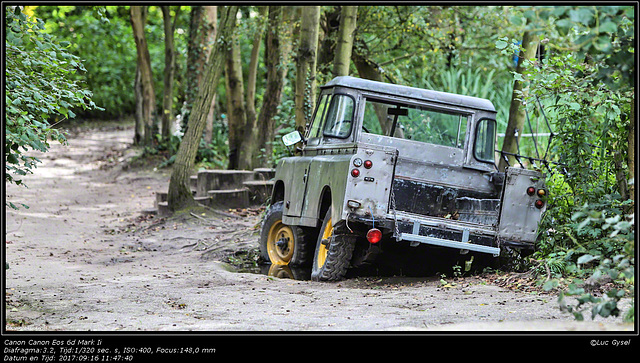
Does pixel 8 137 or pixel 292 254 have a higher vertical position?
pixel 8 137

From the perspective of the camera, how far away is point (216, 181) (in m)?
15.3

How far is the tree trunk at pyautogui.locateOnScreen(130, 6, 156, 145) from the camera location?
2151cm

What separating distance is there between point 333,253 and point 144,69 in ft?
53.1

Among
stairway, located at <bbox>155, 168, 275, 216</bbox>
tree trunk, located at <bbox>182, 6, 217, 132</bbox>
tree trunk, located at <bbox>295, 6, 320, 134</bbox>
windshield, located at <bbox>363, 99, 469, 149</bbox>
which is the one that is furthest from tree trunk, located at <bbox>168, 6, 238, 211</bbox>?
tree trunk, located at <bbox>182, 6, 217, 132</bbox>

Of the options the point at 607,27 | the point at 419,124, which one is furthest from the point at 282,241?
the point at 607,27

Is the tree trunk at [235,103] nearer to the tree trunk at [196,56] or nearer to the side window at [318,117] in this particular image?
the tree trunk at [196,56]

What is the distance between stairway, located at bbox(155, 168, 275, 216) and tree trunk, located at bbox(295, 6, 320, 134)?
1.92 meters

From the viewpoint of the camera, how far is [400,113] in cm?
880

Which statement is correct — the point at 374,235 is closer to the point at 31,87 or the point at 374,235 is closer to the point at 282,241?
the point at 282,241

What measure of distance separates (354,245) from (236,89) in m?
10.4

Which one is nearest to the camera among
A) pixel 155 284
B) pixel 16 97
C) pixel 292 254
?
pixel 16 97

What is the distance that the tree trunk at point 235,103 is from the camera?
1750 centimetres
